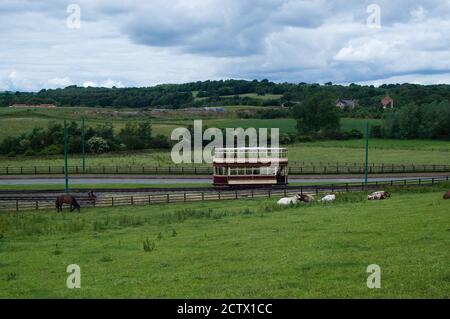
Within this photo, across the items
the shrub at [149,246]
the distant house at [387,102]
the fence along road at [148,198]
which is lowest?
the fence along road at [148,198]

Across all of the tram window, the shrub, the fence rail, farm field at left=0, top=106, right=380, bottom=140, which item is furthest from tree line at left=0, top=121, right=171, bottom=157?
the shrub

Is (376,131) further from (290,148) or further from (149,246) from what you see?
(149,246)

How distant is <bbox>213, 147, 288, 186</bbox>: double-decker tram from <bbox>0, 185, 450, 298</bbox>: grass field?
19.2 metres

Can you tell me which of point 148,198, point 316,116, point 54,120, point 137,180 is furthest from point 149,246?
point 54,120

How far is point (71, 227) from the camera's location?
27.5m

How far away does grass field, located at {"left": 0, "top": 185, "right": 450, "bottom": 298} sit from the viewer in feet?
44.2

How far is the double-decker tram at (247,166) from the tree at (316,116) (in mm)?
69512

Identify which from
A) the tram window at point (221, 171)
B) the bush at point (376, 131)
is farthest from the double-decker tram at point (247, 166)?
the bush at point (376, 131)

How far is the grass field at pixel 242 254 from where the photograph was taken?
1347 centimetres

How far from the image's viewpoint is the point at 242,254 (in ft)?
58.4

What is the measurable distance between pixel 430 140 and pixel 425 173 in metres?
53.3

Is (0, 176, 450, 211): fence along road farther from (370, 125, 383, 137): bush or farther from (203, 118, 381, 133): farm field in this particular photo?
(370, 125, 383, 137): bush

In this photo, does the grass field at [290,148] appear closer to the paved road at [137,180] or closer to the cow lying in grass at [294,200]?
the paved road at [137,180]
